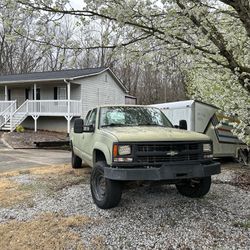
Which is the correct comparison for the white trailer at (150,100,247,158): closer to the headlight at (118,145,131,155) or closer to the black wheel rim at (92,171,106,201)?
the black wheel rim at (92,171,106,201)

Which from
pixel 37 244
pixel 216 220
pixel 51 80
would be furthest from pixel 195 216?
pixel 51 80

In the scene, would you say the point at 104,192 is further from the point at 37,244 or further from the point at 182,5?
the point at 182,5

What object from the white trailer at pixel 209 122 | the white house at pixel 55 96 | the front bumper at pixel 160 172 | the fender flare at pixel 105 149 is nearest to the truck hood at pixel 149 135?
the fender flare at pixel 105 149

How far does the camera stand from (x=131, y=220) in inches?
196

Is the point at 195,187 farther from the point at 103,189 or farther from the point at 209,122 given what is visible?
the point at 209,122

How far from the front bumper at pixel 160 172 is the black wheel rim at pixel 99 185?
1.65 feet

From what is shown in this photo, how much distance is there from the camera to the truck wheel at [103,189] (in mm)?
5164

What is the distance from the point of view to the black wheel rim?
545 centimetres

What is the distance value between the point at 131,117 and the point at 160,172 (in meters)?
2.00

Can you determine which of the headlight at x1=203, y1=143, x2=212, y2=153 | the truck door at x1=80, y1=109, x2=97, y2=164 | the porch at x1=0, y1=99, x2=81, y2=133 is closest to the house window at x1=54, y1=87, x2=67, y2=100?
the porch at x1=0, y1=99, x2=81, y2=133

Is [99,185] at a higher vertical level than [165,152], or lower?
lower

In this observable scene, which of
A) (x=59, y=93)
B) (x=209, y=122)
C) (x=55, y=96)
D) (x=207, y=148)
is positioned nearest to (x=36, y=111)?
(x=55, y=96)

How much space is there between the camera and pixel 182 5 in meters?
5.33

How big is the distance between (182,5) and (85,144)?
3.49 meters
